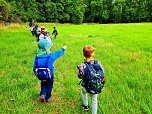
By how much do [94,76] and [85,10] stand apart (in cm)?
9007

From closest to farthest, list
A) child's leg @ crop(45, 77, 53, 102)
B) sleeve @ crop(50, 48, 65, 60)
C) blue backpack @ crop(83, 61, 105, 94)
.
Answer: blue backpack @ crop(83, 61, 105, 94) → sleeve @ crop(50, 48, 65, 60) → child's leg @ crop(45, 77, 53, 102)

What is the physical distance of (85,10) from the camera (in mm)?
93750

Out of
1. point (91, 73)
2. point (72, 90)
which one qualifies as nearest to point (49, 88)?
point (72, 90)

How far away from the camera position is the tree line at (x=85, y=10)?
7805 centimetres

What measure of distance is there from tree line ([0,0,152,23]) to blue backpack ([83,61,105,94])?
67953 mm

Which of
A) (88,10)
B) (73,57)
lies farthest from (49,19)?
(73,57)

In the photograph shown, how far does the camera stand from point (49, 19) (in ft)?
267

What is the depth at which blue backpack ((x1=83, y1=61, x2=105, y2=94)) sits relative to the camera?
5.15m

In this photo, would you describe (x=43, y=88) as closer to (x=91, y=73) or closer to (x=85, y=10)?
(x=91, y=73)

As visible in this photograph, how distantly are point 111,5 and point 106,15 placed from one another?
22.3 ft

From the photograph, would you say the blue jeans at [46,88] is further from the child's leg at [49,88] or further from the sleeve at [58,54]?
the sleeve at [58,54]

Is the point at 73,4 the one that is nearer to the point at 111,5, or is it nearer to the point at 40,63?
the point at 111,5

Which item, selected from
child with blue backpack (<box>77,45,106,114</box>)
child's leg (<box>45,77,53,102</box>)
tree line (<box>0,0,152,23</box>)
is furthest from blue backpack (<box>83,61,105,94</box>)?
tree line (<box>0,0,152,23</box>)

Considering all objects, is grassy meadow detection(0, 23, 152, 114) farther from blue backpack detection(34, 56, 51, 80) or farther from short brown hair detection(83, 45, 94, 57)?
short brown hair detection(83, 45, 94, 57)
